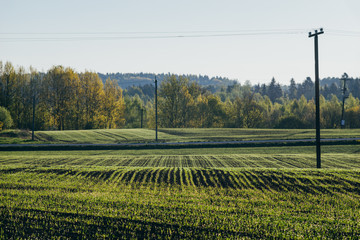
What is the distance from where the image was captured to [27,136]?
55.5m

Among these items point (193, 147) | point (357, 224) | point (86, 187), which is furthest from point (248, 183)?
point (193, 147)

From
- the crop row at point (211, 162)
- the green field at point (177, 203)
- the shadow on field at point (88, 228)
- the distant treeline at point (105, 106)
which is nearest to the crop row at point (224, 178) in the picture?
the green field at point (177, 203)

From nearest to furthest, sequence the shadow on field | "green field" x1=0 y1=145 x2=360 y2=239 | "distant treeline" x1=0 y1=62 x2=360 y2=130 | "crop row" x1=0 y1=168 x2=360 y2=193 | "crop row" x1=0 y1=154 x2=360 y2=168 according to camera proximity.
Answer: the shadow on field < "green field" x1=0 y1=145 x2=360 y2=239 < "crop row" x1=0 y1=168 x2=360 y2=193 < "crop row" x1=0 y1=154 x2=360 y2=168 < "distant treeline" x1=0 y1=62 x2=360 y2=130

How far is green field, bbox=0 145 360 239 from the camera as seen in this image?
410 inches

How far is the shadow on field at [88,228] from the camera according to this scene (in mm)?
10039

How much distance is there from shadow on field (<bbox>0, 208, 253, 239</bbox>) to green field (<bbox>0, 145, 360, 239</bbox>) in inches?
1.3

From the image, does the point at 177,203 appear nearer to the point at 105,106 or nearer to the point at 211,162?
the point at 211,162

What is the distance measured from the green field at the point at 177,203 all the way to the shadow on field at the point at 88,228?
1.3 inches

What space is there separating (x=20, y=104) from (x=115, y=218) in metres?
74.8

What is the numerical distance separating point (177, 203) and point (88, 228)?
13.7 ft

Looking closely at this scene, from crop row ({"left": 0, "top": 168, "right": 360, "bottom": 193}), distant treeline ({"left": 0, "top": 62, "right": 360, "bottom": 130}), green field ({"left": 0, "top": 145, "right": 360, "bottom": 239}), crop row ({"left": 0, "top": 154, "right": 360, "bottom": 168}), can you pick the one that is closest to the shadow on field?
green field ({"left": 0, "top": 145, "right": 360, "bottom": 239})

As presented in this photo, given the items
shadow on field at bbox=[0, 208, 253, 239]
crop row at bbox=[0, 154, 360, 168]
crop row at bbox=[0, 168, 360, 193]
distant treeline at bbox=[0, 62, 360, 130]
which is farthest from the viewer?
distant treeline at bbox=[0, 62, 360, 130]

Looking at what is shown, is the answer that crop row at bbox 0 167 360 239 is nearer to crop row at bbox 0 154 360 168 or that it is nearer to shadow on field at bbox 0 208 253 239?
shadow on field at bbox 0 208 253 239

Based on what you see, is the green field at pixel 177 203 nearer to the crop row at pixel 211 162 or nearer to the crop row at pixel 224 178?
the crop row at pixel 224 178
